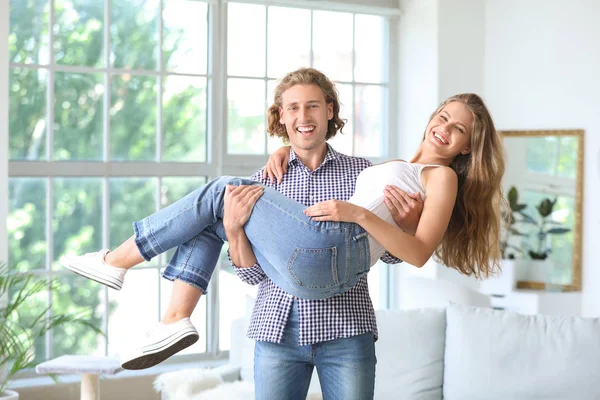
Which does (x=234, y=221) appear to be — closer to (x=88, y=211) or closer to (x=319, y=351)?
(x=319, y=351)

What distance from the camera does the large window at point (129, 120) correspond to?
4418mm

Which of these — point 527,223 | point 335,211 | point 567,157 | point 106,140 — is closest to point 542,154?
point 567,157

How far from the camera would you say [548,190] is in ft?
16.2

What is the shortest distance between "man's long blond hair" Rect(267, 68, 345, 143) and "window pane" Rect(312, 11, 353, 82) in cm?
281

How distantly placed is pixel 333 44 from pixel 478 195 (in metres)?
3.07

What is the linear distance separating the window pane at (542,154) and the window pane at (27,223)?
9.37 ft

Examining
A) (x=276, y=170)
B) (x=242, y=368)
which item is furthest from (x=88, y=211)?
(x=276, y=170)

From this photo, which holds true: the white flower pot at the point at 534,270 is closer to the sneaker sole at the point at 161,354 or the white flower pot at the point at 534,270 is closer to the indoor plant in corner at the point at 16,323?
the indoor plant in corner at the point at 16,323

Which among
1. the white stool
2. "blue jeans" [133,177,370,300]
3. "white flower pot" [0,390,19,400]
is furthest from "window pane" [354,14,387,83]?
"blue jeans" [133,177,370,300]

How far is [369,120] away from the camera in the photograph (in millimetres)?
5500

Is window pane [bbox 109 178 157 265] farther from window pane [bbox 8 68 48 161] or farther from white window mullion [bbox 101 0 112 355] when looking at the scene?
window pane [bbox 8 68 48 161]

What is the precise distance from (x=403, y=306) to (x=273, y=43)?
1854mm

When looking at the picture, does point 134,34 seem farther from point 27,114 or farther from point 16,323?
point 16,323

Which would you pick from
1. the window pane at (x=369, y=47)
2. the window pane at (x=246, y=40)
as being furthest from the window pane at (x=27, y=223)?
the window pane at (x=369, y=47)
